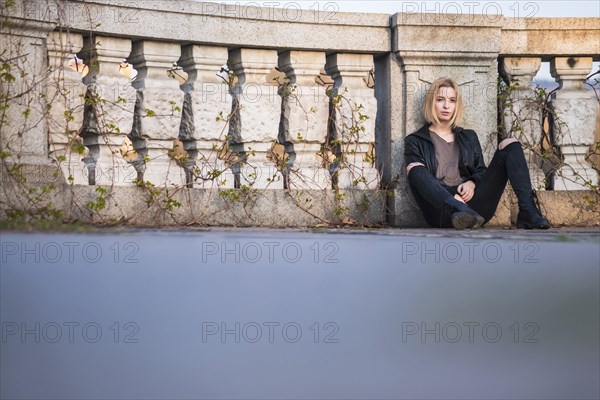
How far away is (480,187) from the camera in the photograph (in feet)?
21.6

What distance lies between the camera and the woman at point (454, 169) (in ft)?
21.2

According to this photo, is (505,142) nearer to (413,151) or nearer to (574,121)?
(413,151)

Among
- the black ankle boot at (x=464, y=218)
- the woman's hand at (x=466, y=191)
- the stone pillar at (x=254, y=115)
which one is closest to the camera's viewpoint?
the black ankle boot at (x=464, y=218)

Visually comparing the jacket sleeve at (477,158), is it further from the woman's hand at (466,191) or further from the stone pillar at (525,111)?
the stone pillar at (525,111)

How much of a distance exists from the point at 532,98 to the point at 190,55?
2.29m

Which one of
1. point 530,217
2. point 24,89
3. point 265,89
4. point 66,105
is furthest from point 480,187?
point 24,89

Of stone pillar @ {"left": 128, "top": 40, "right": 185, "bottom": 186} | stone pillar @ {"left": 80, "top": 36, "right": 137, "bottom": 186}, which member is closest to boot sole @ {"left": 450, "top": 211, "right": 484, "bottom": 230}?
stone pillar @ {"left": 128, "top": 40, "right": 185, "bottom": 186}

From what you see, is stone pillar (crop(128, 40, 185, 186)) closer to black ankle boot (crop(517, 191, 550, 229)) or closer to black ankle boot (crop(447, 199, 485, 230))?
black ankle boot (crop(447, 199, 485, 230))

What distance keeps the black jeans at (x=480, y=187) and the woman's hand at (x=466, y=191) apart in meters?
0.03

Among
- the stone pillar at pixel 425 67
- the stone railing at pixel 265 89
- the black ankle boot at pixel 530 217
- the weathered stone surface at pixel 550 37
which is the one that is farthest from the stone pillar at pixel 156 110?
the weathered stone surface at pixel 550 37

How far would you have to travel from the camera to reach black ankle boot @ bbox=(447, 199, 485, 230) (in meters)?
6.18

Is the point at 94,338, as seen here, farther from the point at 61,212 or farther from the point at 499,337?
the point at 61,212

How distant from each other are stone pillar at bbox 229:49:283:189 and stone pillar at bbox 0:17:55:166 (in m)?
1.15

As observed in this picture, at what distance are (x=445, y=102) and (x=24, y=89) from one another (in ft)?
8.28
